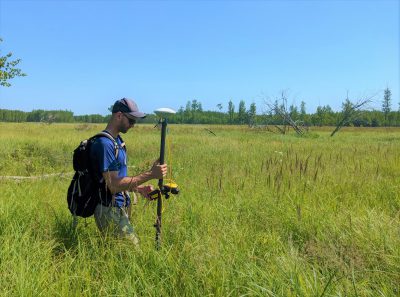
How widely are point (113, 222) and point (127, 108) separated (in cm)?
104

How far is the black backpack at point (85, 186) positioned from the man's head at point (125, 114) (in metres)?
0.17

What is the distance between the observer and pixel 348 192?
16.4ft

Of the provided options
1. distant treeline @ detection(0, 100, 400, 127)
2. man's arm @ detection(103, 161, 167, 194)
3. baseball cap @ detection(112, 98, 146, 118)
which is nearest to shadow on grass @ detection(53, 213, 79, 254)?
man's arm @ detection(103, 161, 167, 194)

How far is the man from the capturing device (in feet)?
9.38

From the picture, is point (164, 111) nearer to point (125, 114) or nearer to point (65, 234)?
point (125, 114)

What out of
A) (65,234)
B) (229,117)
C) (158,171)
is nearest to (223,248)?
(158,171)

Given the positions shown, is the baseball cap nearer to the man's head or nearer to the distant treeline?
the man's head

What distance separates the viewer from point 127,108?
299cm

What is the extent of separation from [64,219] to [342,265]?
9.02 ft

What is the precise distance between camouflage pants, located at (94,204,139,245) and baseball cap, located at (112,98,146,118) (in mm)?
863

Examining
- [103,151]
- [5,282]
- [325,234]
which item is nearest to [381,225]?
[325,234]

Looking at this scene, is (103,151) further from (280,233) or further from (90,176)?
(280,233)

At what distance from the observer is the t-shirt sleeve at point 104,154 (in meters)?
2.83

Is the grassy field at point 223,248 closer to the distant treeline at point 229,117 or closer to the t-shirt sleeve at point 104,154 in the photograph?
the t-shirt sleeve at point 104,154
